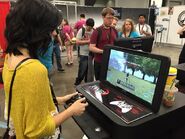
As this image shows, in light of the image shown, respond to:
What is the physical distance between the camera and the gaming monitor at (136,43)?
1.25 meters

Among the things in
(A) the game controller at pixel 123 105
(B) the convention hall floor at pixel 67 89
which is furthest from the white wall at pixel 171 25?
(A) the game controller at pixel 123 105

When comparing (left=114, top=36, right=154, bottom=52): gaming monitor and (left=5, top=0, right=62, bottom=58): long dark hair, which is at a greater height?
(left=5, top=0, right=62, bottom=58): long dark hair

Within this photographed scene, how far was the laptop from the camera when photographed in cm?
85

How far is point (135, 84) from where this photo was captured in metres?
0.97

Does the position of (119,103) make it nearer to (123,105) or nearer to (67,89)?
(123,105)

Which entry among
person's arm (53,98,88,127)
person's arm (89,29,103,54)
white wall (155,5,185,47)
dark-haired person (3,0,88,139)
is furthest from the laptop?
white wall (155,5,185,47)

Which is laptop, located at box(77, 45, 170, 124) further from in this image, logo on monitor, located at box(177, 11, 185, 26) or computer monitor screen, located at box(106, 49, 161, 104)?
logo on monitor, located at box(177, 11, 185, 26)

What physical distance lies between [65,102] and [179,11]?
28.2ft

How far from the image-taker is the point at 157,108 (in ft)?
2.84

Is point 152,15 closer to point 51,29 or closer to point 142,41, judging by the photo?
point 142,41

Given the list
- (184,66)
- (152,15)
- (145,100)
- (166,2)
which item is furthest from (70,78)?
(166,2)

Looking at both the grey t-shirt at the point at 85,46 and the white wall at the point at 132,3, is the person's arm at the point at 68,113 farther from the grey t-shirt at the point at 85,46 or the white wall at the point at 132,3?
the white wall at the point at 132,3

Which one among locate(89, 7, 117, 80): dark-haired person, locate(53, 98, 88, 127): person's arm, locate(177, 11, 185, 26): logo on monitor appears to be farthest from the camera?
locate(177, 11, 185, 26): logo on monitor

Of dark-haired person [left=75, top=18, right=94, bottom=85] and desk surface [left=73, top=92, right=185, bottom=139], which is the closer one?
desk surface [left=73, top=92, right=185, bottom=139]
